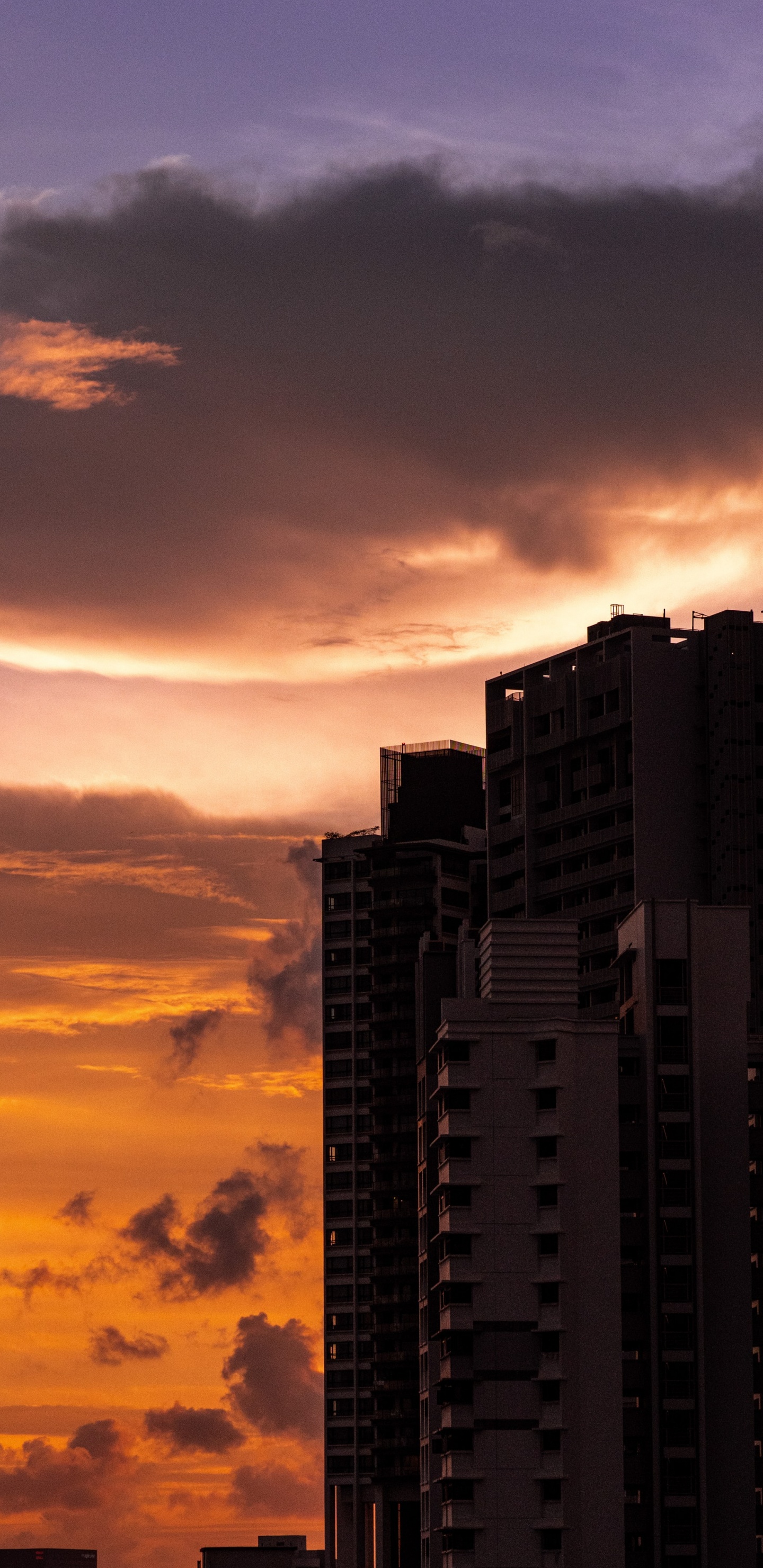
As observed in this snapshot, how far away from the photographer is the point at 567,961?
140000mm

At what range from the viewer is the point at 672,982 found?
136125 millimetres

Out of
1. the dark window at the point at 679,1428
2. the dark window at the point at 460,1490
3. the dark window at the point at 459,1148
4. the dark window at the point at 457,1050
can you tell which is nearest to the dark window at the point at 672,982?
the dark window at the point at 457,1050

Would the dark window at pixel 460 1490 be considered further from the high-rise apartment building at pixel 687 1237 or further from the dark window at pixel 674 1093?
the dark window at pixel 674 1093

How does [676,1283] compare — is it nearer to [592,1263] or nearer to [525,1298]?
[592,1263]

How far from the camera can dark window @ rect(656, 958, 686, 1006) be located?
136 meters

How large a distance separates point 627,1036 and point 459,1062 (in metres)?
11.3

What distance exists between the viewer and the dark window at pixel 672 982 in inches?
5349

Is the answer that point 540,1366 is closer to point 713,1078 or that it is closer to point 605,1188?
point 605,1188

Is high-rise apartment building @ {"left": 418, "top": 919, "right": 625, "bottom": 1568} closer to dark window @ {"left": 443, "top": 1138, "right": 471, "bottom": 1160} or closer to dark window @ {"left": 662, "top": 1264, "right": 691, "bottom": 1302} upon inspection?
dark window @ {"left": 443, "top": 1138, "right": 471, "bottom": 1160}

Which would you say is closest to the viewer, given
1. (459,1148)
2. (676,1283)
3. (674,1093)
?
(459,1148)

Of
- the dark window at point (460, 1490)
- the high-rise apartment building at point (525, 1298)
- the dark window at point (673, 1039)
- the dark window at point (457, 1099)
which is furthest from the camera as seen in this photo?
the dark window at point (673, 1039)

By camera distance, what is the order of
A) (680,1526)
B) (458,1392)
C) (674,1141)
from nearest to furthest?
1. (458,1392)
2. (680,1526)
3. (674,1141)

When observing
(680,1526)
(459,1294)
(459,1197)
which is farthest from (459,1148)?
(680,1526)

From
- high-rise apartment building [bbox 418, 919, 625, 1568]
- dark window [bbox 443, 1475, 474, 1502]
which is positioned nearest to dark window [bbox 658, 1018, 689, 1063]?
high-rise apartment building [bbox 418, 919, 625, 1568]
